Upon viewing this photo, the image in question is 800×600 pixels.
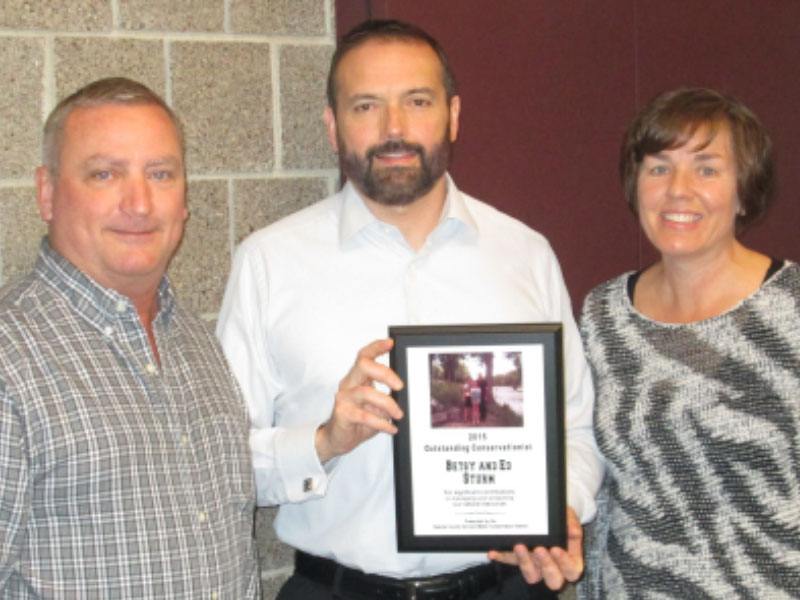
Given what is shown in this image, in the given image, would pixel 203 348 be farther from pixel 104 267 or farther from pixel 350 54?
pixel 350 54

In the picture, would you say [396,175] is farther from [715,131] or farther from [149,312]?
[715,131]

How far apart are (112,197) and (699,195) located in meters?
1.19

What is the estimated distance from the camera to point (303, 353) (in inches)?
89.1

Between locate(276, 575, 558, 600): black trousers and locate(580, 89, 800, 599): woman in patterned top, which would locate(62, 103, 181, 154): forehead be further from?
→ locate(580, 89, 800, 599): woman in patterned top

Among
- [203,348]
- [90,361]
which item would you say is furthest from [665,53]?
[90,361]

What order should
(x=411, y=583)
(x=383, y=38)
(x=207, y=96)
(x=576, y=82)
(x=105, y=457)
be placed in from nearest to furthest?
(x=105, y=457) < (x=411, y=583) < (x=383, y=38) < (x=207, y=96) < (x=576, y=82)

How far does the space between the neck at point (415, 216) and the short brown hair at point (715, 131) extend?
458 mm

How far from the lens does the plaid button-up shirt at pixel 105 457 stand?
1716 mm

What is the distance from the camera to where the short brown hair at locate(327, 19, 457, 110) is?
2.35 meters

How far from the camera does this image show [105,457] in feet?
5.82

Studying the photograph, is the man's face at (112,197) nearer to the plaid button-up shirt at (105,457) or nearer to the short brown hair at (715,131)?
the plaid button-up shirt at (105,457)

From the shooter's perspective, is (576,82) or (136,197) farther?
(576,82)

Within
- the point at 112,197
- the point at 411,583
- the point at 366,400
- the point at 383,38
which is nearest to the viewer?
the point at 112,197

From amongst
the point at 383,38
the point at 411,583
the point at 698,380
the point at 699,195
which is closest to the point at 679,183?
the point at 699,195
